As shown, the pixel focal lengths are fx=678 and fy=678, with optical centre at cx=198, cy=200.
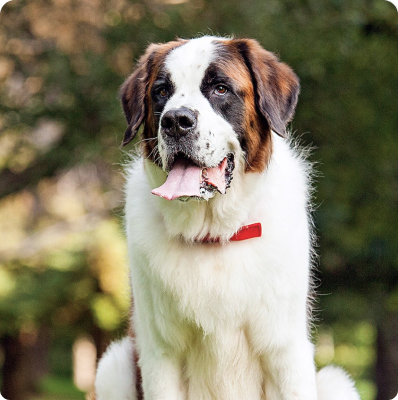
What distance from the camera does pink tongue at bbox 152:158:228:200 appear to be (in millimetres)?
3852

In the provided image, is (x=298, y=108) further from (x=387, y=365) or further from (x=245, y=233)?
(x=245, y=233)

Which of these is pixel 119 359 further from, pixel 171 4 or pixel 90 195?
pixel 90 195

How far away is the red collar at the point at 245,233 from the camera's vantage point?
423 centimetres

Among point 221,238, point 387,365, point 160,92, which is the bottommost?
point 387,365

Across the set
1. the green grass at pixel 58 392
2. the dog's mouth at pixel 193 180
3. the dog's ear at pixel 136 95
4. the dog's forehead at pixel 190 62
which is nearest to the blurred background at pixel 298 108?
the dog's ear at pixel 136 95

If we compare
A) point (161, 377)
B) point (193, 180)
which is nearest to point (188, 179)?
point (193, 180)

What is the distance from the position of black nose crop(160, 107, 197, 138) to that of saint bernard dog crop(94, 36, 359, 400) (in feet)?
0.12

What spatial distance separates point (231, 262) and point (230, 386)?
813mm

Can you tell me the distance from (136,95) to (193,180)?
2.80ft

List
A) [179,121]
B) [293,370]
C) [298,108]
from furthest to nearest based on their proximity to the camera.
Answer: [298,108], [293,370], [179,121]

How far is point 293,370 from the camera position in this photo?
417 centimetres

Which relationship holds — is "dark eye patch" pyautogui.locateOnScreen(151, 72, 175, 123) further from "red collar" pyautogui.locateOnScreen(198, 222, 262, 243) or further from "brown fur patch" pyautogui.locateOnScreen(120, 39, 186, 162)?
"red collar" pyautogui.locateOnScreen(198, 222, 262, 243)

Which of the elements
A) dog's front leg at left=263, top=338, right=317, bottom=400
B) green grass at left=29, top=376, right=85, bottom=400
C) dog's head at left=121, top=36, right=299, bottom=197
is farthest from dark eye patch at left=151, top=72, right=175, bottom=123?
green grass at left=29, top=376, right=85, bottom=400

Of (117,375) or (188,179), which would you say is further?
(117,375)
